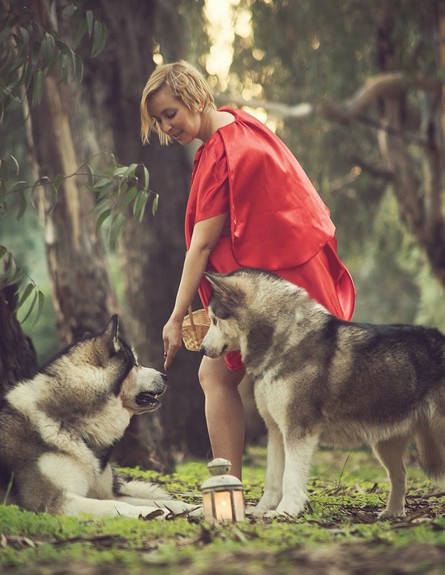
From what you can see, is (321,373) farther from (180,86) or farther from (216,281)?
(180,86)

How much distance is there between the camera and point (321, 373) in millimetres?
4199

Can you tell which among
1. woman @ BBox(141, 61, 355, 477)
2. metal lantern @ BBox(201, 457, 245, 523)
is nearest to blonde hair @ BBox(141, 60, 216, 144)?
woman @ BBox(141, 61, 355, 477)

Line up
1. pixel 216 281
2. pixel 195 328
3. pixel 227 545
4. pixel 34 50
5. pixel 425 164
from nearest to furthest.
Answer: pixel 227 545
pixel 216 281
pixel 195 328
pixel 34 50
pixel 425 164

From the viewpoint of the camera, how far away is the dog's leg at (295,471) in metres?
4.07

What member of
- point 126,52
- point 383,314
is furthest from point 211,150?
point 383,314

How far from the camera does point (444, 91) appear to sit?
1298cm

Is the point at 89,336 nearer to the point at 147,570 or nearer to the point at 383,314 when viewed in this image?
the point at 147,570

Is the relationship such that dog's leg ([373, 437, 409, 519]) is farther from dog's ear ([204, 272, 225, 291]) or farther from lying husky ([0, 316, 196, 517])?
dog's ear ([204, 272, 225, 291])

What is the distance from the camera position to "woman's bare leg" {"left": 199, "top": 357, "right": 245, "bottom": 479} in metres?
4.78

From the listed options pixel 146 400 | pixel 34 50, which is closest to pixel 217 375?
pixel 146 400

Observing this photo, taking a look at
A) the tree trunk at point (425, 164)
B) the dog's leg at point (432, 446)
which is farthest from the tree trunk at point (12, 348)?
the tree trunk at point (425, 164)

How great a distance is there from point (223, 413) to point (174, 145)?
494 centimetres

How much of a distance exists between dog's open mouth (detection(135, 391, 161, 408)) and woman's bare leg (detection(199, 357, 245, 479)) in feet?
1.01

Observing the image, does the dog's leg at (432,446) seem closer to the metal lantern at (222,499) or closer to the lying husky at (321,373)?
the lying husky at (321,373)
